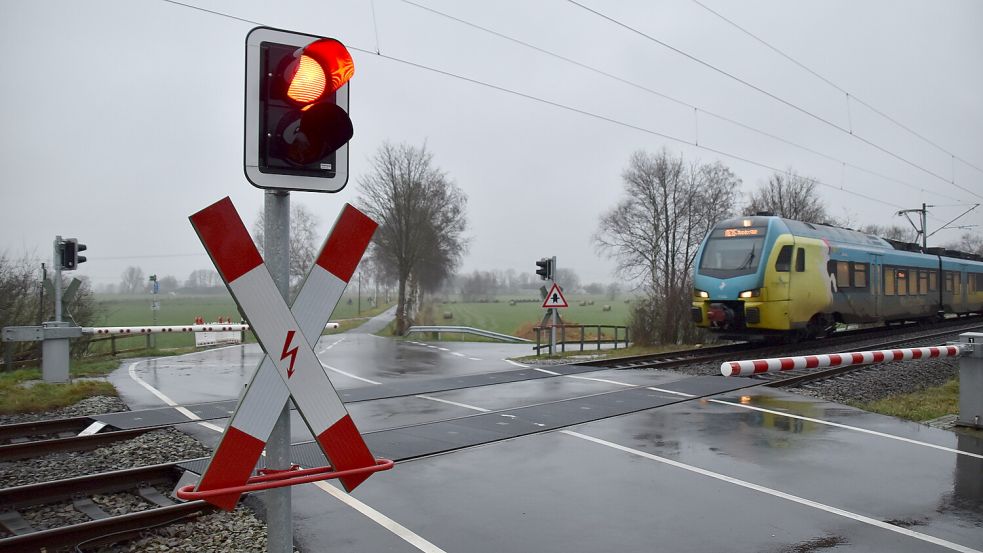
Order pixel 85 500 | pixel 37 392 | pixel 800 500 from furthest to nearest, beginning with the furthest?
pixel 37 392 < pixel 85 500 < pixel 800 500

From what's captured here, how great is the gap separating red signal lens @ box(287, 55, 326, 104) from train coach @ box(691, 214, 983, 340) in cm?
1645

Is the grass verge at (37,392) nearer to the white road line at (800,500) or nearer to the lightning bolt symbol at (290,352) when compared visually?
the white road line at (800,500)

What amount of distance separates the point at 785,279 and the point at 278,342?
16.9 meters

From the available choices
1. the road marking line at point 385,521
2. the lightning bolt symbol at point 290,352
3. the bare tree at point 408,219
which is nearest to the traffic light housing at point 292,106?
the lightning bolt symbol at point 290,352

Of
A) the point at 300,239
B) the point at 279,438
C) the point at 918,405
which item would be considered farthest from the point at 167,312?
the point at 279,438

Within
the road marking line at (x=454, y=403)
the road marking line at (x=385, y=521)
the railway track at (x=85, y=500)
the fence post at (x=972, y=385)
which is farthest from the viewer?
the road marking line at (x=454, y=403)

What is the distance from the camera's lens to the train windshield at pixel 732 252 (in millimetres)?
17578

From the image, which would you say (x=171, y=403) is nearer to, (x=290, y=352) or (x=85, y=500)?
(x=85, y=500)

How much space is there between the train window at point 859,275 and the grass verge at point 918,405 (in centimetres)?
858

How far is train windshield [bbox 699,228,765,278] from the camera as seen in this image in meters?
17.6

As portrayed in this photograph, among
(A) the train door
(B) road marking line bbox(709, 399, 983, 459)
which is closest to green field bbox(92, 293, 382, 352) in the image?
(B) road marking line bbox(709, 399, 983, 459)

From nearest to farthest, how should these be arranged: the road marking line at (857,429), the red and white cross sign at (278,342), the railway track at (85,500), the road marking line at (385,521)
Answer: the red and white cross sign at (278,342) → the road marking line at (385,521) → the railway track at (85,500) → the road marking line at (857,429)

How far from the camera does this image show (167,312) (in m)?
63.2

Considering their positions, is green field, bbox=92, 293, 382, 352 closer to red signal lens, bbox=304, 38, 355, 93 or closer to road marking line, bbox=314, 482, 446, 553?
red signal lens, bbox=304, 38, 355, 93
